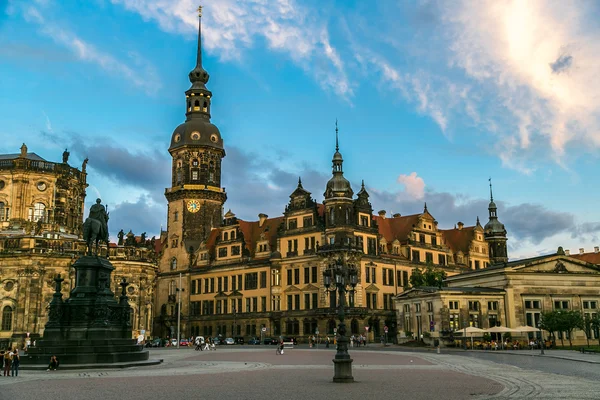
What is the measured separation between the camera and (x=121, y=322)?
136 feet

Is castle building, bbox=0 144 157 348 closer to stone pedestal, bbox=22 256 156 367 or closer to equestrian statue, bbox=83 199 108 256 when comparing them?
equestrian statue, bbox=83 199 108 256

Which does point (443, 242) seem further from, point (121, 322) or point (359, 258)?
point (121, 322)

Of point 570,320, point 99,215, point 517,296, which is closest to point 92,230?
point 99,215

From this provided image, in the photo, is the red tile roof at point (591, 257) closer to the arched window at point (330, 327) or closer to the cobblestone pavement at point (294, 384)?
the arched window at point (330, 327)

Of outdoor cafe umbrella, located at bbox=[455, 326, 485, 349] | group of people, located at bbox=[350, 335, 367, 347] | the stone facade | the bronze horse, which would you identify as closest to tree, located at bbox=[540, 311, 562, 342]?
outdoor cafe umbrella, located at bbox=[455, 326, 485, 349]

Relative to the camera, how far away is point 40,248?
273 ft

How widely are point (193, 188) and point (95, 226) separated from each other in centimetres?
6652

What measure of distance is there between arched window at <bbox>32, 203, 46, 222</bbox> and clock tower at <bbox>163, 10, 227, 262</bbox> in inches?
888

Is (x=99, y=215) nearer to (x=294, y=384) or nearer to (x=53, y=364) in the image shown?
(x=53, y=364)

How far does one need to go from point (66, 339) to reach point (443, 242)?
7582 centimetres

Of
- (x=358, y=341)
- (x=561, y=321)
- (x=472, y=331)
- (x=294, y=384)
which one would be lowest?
(x=294, y=384)

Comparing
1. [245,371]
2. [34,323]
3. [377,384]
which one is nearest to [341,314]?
[377,384]

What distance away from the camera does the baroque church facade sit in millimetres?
88688

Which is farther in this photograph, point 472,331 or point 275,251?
point 275,251
